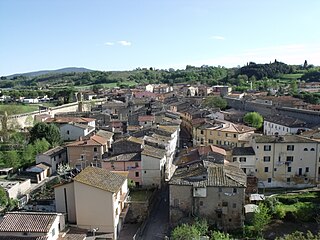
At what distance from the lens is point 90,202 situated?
25.1 metres

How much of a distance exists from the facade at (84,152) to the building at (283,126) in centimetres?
2461

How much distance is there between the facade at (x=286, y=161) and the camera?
34938 mm

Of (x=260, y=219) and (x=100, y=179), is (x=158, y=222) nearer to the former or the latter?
(x=100, y=179)

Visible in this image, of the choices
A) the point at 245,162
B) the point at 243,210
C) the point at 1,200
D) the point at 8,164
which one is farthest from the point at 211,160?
the point at 8,164

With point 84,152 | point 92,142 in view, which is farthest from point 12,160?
point 92,142

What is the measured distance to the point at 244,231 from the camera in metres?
26.6

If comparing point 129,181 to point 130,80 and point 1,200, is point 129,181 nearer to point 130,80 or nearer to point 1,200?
point 1,200

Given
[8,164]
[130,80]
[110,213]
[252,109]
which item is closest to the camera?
[110,213]

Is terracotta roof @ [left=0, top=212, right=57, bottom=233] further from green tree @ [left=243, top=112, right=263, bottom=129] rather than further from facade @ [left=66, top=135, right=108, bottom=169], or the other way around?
green tree @ [left=243, top=112, right=263, bottom=129]

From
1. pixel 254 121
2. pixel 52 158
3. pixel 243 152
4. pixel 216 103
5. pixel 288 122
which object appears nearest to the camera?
pixel 243 152

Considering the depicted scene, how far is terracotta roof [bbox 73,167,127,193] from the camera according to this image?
25.0 m

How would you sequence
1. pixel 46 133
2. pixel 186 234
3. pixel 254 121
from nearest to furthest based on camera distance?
pixel 186 234 < pixel 46 133 < pixel 254 121

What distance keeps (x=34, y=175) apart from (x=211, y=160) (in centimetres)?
2156

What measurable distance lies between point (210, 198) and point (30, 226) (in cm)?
1337
